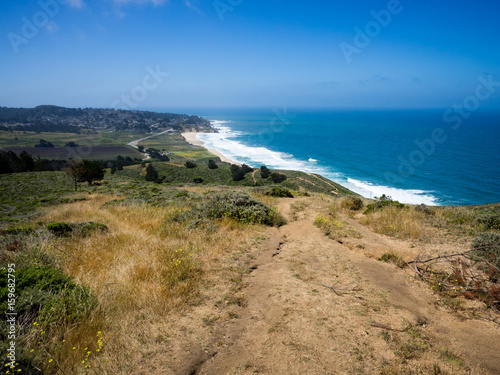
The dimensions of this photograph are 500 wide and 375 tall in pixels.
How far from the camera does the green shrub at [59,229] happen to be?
7433mm

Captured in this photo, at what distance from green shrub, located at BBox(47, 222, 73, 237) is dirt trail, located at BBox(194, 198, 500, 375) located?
614 centimetres

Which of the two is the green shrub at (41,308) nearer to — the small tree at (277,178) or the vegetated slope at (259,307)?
the vegetated slope at (259,307)

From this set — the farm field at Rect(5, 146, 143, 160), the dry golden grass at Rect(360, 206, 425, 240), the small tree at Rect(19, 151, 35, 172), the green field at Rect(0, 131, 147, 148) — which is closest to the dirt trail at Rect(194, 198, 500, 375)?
the dry golden grass at Rect(360, 206, 425, 240)

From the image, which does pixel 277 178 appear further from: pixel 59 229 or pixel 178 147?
pixel 178 147

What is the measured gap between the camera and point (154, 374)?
271 cm

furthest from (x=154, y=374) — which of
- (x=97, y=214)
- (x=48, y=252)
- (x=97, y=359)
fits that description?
(x=97, y=214)

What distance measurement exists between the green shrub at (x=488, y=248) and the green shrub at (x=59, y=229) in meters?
10.8

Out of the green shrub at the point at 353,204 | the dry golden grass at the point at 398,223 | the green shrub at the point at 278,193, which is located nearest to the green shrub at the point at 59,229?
the dry golden grass at the point at 398,223

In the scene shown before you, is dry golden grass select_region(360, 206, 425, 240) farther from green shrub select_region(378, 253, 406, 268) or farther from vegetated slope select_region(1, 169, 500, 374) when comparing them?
green shrub select_region(378, 253, 406, 268)

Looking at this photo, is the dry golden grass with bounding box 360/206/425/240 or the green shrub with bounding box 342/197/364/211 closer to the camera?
the dry golden grass with bounding box 360/206/425/240

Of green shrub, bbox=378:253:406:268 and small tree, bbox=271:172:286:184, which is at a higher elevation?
green shrub, bbox=378:253:406:268

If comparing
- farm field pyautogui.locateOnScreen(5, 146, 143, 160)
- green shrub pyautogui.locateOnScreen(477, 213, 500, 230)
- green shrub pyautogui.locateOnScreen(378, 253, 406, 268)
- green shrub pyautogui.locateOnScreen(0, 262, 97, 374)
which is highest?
farm field pyautogui.locateOnScreen(5, 146, 143, 160)

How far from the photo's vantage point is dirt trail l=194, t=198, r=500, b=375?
2945 millimetres

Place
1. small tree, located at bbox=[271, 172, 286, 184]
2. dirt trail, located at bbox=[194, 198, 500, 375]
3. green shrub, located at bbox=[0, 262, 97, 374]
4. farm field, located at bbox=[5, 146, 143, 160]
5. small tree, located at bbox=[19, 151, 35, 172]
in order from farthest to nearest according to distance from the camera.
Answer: farm field, located at bbox=[5, 146, 143, 160] < small tree, located at bbox=[271, 172, 286, 184] < small tree, located at bbox=[19, 151, 35, 172] < dirt trail, located at bbox=[194, 198, 500, 375] < green shrub, located at bbox=[0, 262, 97, 374]
